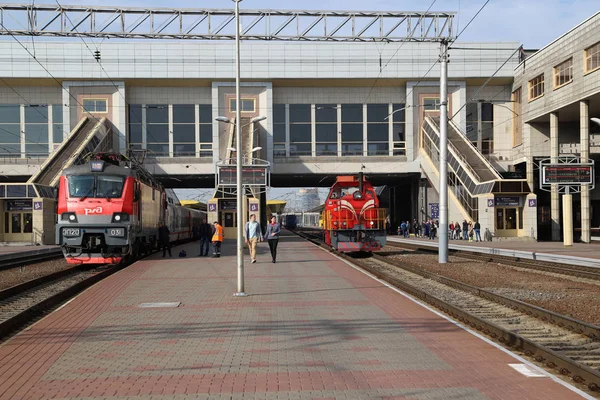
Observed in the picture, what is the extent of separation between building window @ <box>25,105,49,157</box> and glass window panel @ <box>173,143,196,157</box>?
→ 435 inches

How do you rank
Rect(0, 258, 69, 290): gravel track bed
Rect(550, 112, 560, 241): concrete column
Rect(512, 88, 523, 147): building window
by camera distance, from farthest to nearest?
Rect(512, 88, 523, 147): building window < Rect(550, 112, 560, 241): concrete column < Rect(0, 258, 69, 290): gravel track bed

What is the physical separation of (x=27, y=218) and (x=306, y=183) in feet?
94.3

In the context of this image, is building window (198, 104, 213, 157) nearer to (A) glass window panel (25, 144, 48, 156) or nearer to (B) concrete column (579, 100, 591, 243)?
(A) glass window panel (25, 144, 48, 156)

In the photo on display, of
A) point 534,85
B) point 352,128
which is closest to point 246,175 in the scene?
point 352,128

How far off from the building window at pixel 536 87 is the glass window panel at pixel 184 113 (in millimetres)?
27923

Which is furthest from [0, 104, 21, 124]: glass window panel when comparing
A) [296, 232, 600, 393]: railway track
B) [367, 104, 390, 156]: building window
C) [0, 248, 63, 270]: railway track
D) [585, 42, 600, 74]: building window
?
[296, 232, 600, 393]: railway track

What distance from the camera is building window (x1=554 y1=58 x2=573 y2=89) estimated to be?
39406 mm

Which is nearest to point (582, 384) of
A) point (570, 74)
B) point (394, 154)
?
point (570, 74)

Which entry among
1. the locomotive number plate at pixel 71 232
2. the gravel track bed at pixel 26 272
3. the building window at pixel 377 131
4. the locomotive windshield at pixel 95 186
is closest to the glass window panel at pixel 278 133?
the building window at pixel 377 131

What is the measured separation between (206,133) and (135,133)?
6170mm

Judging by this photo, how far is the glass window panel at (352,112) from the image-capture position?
5516cm

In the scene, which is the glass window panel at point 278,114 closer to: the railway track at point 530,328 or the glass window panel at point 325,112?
the glass window panel at point 325,112

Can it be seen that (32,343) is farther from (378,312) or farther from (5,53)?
(5,53)

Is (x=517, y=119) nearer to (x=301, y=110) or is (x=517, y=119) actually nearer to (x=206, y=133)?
(x=301, y=110)
